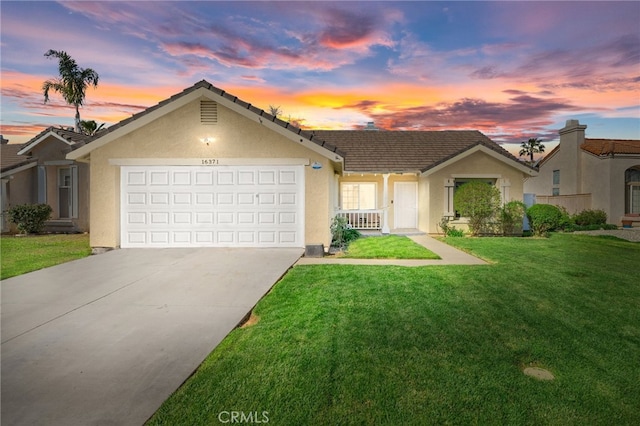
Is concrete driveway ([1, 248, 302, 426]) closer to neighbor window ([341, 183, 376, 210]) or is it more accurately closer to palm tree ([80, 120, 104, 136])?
neighbor window ([341, 183, 376, 210])

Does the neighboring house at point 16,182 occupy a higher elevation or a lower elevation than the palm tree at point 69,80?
lower

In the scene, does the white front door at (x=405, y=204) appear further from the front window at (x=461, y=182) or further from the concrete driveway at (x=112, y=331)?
the concrete driveway at (x=112, y=331)

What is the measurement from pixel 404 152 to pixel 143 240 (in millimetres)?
13014

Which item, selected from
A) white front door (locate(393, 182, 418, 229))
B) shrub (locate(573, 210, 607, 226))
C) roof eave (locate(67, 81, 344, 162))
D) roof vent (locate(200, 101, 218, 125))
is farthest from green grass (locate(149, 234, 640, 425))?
shrub (locate(573, 210, 607, 226))

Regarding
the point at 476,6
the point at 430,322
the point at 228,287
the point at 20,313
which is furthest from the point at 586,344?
the point at 476,6

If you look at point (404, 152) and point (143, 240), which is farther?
point (404, 152)

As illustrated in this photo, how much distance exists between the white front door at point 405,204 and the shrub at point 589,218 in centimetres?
1070

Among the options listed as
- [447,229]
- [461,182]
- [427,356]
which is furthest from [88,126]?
[427,356]

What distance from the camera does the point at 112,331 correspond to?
460 cm

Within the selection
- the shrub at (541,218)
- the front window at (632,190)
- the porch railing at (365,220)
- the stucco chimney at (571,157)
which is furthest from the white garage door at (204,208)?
the front window at (632,190)

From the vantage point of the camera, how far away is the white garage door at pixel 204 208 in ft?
36.5

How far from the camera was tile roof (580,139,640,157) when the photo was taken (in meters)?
22.1

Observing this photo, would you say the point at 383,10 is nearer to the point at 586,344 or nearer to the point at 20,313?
the point at 586,344

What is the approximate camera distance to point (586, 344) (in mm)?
4332
